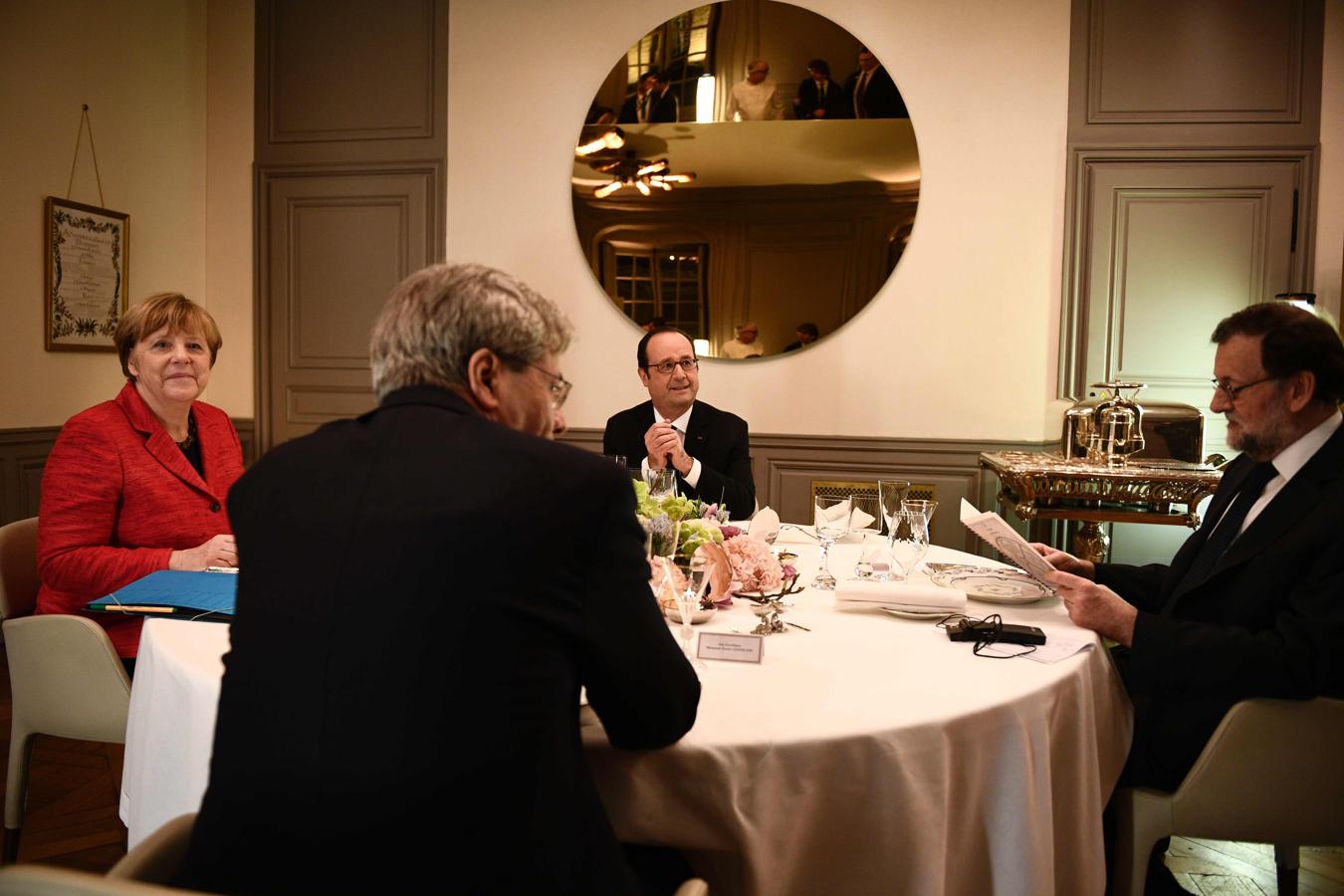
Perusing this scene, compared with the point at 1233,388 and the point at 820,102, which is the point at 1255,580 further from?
the point at 820,102

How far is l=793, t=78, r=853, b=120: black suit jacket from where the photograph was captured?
15.3ft

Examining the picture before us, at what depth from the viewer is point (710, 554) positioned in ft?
6.22

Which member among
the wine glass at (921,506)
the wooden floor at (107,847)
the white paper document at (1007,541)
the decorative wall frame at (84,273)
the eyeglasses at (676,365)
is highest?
the decorative wall frame at (84,273)

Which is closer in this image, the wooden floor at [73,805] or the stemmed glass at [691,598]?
the stemmed glass at [691,598]

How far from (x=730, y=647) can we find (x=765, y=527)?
3.13 ft

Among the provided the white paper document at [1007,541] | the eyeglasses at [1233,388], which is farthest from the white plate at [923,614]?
the eyeglasses at [1233,388]

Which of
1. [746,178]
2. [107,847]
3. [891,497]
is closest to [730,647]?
[891,497]

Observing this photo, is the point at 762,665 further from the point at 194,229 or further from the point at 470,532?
the point at 194,229

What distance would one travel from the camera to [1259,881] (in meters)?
2.50

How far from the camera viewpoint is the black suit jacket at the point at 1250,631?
1.68 m

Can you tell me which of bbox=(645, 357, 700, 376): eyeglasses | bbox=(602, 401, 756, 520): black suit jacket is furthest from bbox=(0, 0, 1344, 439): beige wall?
bbox=(645, 357, 700, 376): eyeglasses

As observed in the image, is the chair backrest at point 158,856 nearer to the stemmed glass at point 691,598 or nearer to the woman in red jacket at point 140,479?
the stemmed glass at point 691,598

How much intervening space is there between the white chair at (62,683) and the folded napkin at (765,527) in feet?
4.81

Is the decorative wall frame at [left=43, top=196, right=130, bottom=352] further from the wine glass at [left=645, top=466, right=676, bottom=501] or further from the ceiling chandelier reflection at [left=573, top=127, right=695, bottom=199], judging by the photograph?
the wine glass at [left=645, top=466, right=676, bottom=501]
